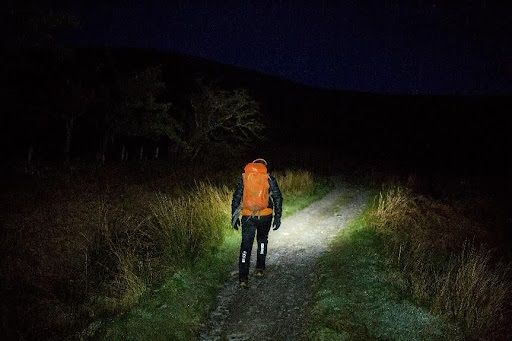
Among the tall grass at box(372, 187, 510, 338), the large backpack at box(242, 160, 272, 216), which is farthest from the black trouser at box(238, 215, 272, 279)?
Answer: the tall grass at box(372, 187, 510, 338)

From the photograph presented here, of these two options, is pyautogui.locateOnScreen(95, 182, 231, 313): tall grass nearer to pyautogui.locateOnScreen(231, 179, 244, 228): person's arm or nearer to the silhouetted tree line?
pyautogui.locateOnScreen(231, 179, 244, 228): person's arm

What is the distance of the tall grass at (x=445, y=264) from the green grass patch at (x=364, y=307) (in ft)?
0.96

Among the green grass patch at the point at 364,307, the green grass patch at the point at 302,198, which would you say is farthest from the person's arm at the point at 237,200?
the green grass patch at the point at 302,198

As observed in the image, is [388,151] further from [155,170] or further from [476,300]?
[476,300]

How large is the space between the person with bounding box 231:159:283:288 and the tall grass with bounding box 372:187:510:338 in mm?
2512

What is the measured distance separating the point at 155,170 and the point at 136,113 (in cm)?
835

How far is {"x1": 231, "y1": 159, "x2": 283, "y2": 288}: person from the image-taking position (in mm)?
5949

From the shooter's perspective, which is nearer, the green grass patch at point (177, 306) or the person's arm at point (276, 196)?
the green grass patch at point (177, 306)

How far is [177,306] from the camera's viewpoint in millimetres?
5277

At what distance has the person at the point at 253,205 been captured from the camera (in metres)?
5.95

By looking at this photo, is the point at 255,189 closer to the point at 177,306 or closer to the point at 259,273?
the point at 259,273

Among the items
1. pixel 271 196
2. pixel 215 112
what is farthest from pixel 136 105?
pixel 271 196

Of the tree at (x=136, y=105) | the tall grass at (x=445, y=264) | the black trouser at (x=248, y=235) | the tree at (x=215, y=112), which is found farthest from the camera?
the tree at (x=136, y=105)

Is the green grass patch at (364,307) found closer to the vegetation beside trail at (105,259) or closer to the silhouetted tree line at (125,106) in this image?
the vegetation beside trail at (105,259)
